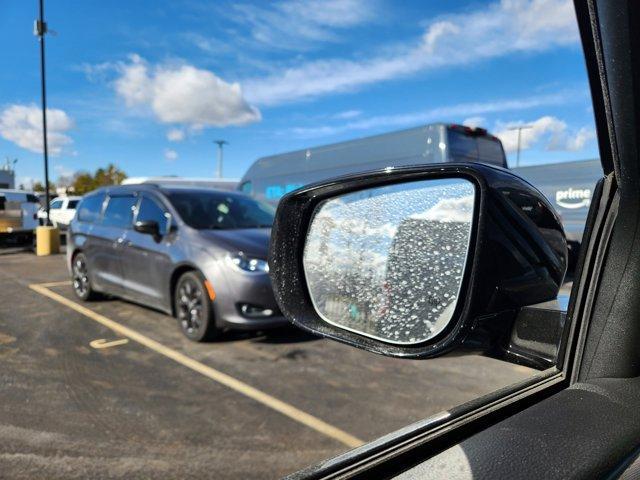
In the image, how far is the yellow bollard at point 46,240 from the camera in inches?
550

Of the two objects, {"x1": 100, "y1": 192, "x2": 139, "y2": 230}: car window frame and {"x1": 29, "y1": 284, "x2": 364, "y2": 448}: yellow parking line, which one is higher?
{"x1": 100, "y1": 192, "x2": 139, "y2": 230}: car window frame

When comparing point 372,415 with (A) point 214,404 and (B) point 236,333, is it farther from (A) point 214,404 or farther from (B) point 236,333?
(B) point 236,333

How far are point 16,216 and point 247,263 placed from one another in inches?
568

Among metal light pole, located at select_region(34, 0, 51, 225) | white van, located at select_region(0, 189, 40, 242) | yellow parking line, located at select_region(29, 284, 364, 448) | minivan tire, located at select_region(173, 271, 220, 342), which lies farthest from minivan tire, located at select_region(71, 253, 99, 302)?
white van, located at select_region(0, 189, 40, 242)

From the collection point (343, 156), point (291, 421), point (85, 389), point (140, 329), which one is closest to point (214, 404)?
point (291, 421)

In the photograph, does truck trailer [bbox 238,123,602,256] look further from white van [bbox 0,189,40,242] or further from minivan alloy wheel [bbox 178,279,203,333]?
white van [bbox 0,189,40,242]

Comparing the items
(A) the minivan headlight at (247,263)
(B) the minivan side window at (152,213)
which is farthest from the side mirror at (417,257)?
(B) the minivan side window at (152,213)

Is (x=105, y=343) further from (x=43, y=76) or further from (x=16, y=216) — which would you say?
(x=16, y=216)

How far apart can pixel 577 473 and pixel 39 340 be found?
5.46 m

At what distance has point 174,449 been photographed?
9.43ft

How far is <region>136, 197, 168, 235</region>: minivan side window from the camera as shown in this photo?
18.8 ft

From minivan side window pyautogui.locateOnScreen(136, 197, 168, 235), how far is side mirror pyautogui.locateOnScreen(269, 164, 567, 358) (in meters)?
4.72

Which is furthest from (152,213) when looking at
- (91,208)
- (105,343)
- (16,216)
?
(16,216)

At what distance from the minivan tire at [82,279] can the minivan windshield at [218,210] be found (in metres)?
2.11
